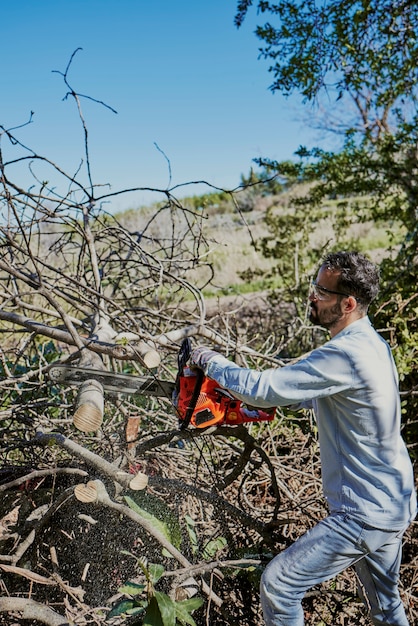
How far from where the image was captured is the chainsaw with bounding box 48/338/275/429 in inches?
90.9

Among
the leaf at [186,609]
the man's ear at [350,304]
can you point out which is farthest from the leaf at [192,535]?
the man's ear at [350,304]

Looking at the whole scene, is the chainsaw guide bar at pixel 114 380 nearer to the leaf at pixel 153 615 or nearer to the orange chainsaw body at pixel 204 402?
the orange chainsaw body at pixel 204 402

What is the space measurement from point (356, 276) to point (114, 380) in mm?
1123

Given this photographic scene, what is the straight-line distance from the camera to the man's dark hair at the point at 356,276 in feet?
7.68

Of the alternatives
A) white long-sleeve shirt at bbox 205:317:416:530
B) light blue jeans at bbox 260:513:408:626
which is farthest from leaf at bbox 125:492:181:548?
white long-sleeve shirt at bbox 205:317:416:530

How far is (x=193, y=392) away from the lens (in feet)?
7.53

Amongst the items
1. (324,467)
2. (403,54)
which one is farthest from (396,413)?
(403,54)

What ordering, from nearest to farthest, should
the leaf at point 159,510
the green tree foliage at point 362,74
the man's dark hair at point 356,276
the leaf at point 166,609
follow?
the leaf at point 166,609
the man's dark hair at point 356,276
the leaf at point 159,510
the green tree foliage at point 362,74

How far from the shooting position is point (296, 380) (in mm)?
2113

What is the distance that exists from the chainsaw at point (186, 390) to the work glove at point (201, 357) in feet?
0.12

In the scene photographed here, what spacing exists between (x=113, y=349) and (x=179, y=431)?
0.48m

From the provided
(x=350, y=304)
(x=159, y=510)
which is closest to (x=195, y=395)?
(x=350, y=304)

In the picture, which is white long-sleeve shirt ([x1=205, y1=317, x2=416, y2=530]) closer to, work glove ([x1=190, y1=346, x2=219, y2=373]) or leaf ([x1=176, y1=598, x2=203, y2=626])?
work glove ([x1=190, y1=346, x2=219, y2=373])

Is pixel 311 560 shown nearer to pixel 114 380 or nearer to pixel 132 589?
pixel 132 589
